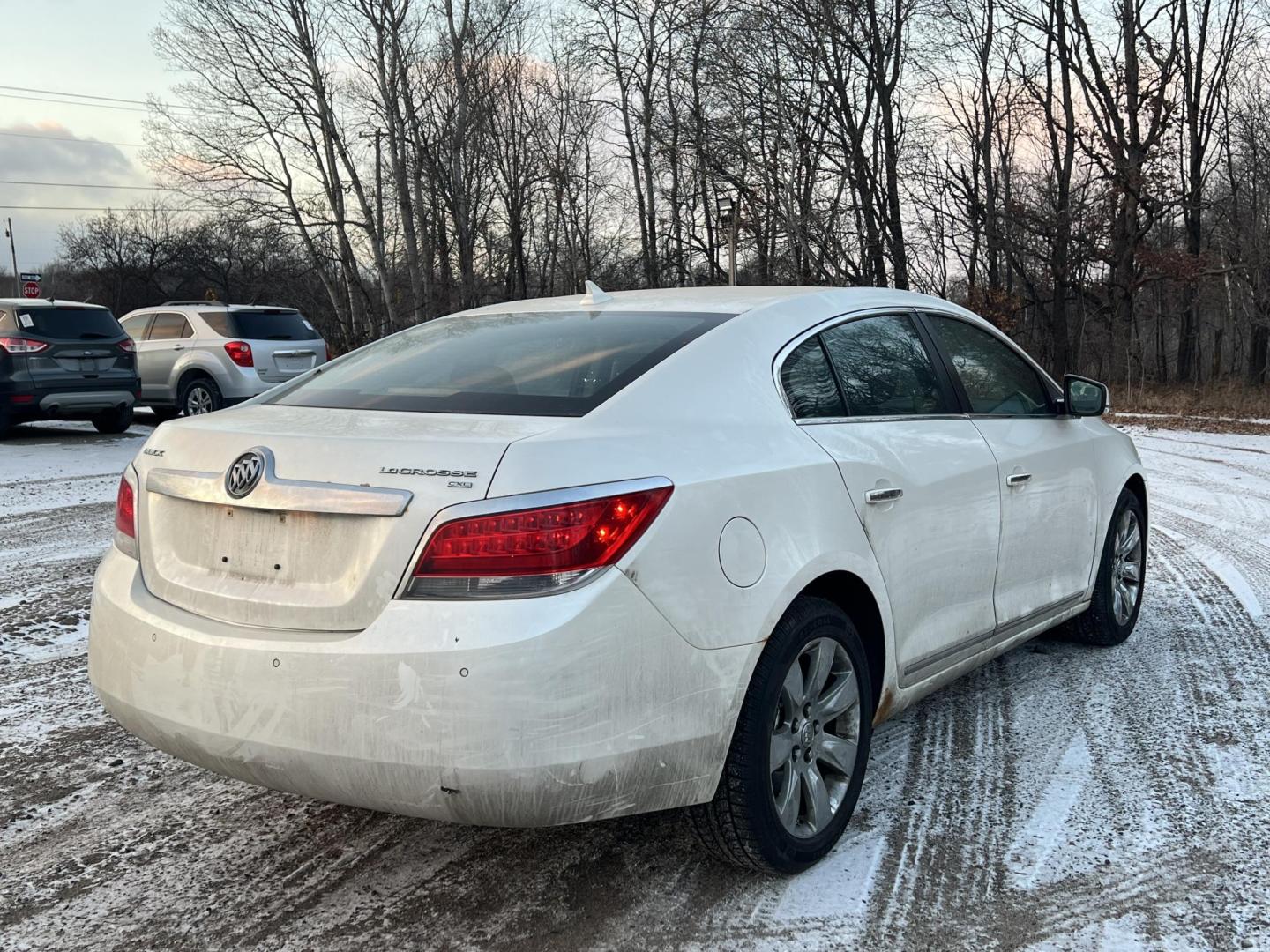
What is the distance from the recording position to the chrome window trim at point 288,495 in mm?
2402

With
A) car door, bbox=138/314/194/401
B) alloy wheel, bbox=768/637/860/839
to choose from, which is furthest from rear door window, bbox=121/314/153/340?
alloy wheel, bbox=768/637/860/839

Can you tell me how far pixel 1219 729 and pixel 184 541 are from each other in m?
3.50

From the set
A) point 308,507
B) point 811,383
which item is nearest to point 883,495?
point 811,383

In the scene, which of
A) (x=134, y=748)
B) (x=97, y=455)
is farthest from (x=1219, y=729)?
(x=97, y=455)

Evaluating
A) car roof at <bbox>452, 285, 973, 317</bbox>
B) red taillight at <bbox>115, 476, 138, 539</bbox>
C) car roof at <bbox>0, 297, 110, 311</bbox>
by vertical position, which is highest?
car roof at <bbox>0, 297, 110, 311</bbox>

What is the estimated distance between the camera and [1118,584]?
16.3 feet

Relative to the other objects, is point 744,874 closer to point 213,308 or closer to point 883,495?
point 883,495

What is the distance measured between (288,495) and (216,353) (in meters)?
13.6

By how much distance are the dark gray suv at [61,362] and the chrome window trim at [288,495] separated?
38.2 feet

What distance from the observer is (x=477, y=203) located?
3625 centimetres

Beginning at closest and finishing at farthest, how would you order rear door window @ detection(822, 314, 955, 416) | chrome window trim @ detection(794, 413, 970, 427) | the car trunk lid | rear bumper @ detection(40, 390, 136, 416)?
the car trunk lid < chrome window trim @ detection(794, 413, 970, 427) < rear door window @ detection(822, 314, 955, 416) < rear bumper @ detection(40, 390, 136, 416)

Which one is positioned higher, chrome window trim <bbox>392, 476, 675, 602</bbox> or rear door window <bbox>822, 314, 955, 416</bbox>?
rear door window <bbox>822, 314, 955, 416</bbox>

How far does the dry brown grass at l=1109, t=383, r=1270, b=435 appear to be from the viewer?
683 inches

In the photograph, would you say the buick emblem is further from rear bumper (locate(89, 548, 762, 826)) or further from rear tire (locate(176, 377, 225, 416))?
rear tire (locate(176, 377, 225, 416))
